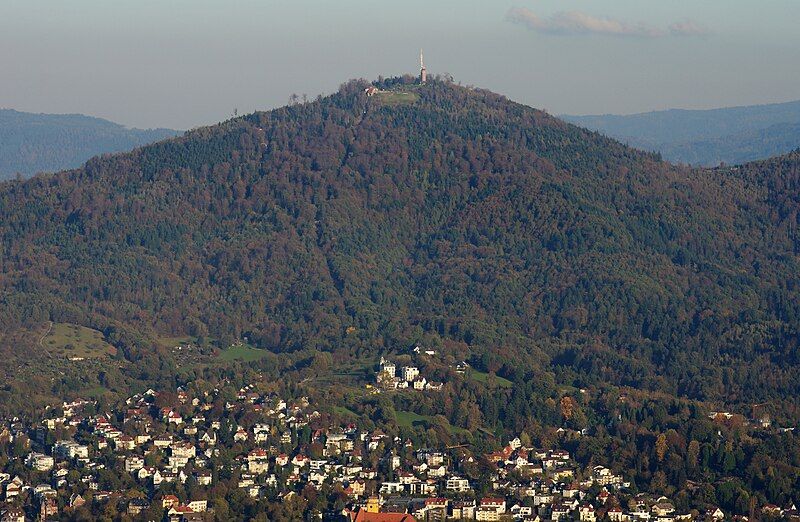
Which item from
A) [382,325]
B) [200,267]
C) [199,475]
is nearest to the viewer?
[199,475]

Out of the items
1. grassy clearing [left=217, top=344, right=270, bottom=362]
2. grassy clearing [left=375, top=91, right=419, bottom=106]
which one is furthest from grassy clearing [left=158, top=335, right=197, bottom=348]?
grassy clearing [left=375, top=91, right=419, bottom=106]

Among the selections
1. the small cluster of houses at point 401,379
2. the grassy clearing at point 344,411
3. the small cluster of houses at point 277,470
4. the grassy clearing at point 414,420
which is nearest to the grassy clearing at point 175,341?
the small cluster of houses at point 401,379

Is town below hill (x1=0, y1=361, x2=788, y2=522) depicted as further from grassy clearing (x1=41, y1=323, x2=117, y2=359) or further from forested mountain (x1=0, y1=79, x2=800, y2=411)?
forested mountain (x1=0, y1=79, x2=800, y2=411)

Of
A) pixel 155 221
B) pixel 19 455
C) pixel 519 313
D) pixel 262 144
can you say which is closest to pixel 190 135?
pixel 262 144

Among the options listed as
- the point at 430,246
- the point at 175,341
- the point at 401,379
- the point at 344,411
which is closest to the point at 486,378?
the point at 401,379

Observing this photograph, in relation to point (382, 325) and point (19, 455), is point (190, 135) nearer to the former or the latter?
point (382, 325)
